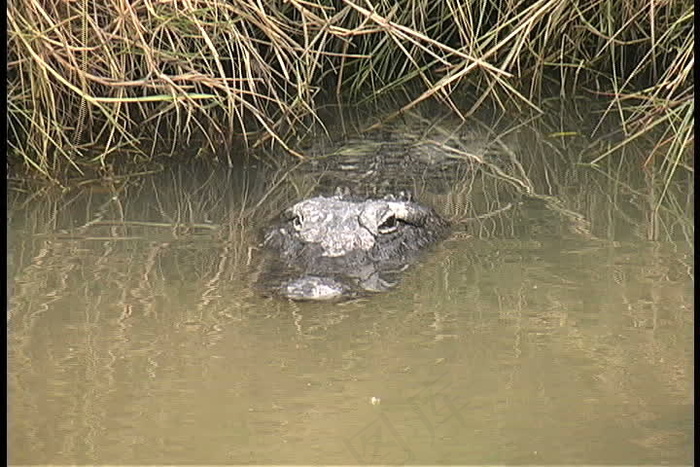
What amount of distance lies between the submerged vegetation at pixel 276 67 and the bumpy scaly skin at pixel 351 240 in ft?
2.41

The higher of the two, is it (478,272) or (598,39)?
(598,39)

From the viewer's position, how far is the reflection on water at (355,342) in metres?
3.72

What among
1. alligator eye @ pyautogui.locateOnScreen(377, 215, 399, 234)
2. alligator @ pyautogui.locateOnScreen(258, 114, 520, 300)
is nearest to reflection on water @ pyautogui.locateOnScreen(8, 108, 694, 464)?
alligator @ pyautogui.locateOnScreen(258, 114, 520, 300)

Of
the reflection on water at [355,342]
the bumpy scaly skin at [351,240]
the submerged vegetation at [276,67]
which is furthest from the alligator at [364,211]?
the submerged vegetation at [276,67]

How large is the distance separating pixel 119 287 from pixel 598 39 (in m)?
4.02

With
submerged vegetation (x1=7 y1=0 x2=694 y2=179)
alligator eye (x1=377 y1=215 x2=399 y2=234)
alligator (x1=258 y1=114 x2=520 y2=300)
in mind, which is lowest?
alligator (x1=258 y1=114 x2=520 y2=300)

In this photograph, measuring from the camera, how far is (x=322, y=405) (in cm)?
394

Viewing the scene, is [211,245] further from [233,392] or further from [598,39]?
[598,39]

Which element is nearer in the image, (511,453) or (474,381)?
(511,453)

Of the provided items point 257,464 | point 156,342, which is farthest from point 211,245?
point 257,464

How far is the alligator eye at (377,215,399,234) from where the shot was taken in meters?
5.58

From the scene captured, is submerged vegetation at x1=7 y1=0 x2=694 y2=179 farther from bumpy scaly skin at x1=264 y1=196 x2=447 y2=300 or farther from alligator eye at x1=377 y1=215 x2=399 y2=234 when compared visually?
alligator eye at x1=377 y1=215 x2=399 y2=234

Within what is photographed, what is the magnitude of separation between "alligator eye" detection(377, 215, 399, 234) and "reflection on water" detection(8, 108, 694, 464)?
28 centimetres

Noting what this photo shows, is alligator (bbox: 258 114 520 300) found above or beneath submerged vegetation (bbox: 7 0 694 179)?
beneath
